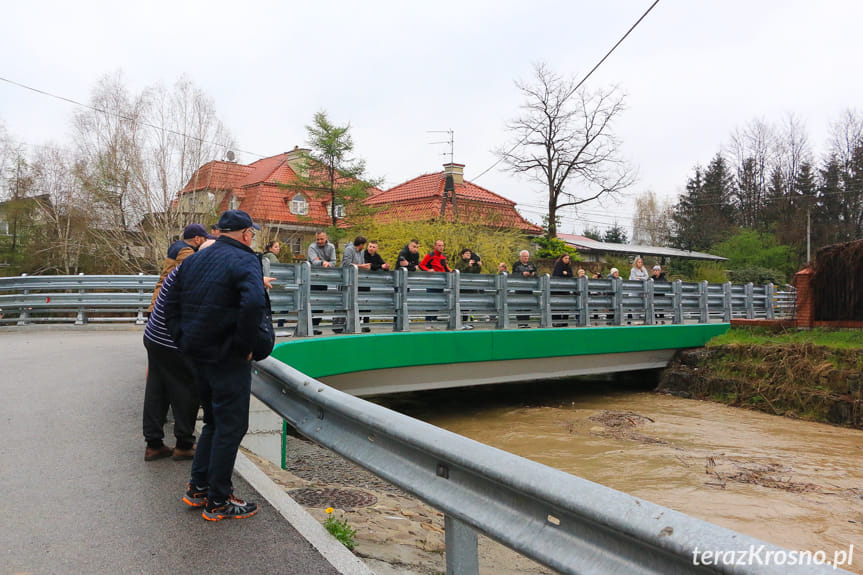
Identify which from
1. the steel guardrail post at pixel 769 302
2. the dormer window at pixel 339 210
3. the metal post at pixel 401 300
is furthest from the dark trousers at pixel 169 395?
the dormer window at pixel 339 210

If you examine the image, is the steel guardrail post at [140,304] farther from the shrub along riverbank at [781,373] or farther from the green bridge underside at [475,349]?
the shrub along riverbank at [781,373]

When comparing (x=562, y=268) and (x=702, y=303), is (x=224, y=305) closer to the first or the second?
(x=562, y=268)

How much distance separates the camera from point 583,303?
50.7 ft

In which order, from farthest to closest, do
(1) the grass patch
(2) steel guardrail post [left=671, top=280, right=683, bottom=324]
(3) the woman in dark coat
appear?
(2) steel guardrail post [left=671, top=280, right=683, bottom=324], (3) the woman in dark coat, (1) the grass patch

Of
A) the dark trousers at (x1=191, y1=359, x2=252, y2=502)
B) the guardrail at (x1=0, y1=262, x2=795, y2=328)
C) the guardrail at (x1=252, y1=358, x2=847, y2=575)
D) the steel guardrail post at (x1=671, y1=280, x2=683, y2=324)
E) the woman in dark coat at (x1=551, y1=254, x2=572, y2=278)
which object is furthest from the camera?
the steel guardrail post at (x1=671, y1=280, x2=683, y2=324)

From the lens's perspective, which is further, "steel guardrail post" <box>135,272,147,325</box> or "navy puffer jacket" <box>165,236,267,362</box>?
"steel guardrail post" <box>135,272,147,325</box>

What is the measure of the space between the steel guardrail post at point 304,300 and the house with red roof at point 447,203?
21.7 metres

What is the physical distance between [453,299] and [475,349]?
4.36ft

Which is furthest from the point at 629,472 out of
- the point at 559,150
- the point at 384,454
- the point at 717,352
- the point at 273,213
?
the point at 273,213

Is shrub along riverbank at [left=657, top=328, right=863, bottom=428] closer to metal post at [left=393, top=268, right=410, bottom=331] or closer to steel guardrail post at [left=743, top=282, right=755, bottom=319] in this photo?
steel guardrail post at [left=743, top=282, right=755, bottom=319]

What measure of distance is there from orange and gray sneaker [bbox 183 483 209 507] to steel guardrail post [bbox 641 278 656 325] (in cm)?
1504

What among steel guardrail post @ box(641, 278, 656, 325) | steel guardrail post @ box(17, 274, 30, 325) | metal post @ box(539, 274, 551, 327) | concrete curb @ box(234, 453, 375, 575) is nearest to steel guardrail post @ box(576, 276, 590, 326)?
metal post @ box(539, 274, 551, 327)

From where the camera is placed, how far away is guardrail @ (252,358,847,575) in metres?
1.85

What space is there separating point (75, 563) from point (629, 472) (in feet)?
23.3
